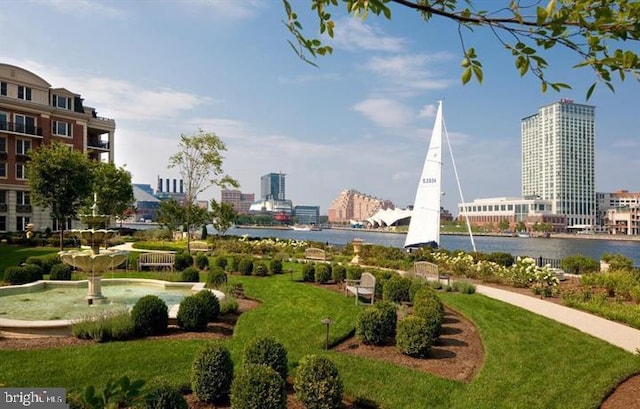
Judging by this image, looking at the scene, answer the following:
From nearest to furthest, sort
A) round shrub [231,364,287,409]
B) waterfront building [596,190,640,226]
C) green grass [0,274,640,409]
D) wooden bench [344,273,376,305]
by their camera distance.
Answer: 1. round shrub [231,364,287,409]
2. green grass [0,274,640,409]
3. wooden bench [344,273,376,305]
4. waterfront building [596,190,640,226]

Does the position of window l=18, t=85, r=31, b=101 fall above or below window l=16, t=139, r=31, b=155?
above

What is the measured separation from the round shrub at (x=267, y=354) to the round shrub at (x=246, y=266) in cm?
1276

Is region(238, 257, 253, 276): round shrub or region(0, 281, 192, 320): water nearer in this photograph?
region(0, 281, 192, 320): water

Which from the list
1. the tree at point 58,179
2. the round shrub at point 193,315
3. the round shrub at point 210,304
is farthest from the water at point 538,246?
the round shrub at point 193,315

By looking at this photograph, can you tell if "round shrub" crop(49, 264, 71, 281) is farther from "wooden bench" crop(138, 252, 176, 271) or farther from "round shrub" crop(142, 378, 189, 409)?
"round shrub" crop(142, 378, 189, 409)

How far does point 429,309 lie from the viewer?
32.1 ft

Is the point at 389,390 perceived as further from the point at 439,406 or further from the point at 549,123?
the point at 549,123

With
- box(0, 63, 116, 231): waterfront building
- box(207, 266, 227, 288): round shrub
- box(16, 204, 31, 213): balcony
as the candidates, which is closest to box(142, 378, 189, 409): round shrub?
box(207, 266, 227, 288): round shrub

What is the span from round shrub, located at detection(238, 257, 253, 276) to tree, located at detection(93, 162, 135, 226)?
26.5 m

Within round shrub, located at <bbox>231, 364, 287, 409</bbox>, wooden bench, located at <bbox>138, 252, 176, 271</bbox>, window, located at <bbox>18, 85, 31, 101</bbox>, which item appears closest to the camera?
round shrub, located at <bbox>231, 364, 287, 409</bbox>

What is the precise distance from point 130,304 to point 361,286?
675 centimetres

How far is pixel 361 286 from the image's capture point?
13.9 meters

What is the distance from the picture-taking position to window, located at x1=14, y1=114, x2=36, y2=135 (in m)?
44.5

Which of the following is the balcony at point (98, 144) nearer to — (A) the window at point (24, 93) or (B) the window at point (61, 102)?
(B) the window at point (61, 102)
